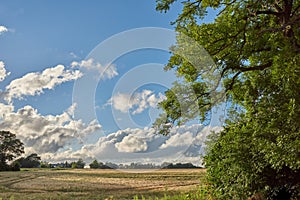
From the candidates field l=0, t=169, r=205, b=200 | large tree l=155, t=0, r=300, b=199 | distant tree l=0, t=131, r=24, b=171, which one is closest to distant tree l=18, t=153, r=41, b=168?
distant tree l=0, t=131, r=24, b=171

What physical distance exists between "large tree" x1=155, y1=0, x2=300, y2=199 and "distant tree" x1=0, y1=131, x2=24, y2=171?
1294cm

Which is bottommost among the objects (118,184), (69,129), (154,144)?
(118,184)

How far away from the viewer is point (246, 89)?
29.5 feet

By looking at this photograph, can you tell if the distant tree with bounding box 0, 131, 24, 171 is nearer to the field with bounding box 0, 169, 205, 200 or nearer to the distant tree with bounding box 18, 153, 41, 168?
the distant tree with bounding box 18, 153, 41, 168

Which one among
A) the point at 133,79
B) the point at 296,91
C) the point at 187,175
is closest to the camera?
the point at 296,91

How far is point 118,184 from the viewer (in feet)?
56.2

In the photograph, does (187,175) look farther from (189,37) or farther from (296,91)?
(296,91)

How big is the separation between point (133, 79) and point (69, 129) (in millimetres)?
7852

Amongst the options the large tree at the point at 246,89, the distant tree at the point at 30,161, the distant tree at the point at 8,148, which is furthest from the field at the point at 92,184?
the large tree at the point at 246,89

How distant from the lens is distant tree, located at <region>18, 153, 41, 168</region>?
850 inches

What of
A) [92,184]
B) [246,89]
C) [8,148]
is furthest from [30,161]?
[246,89]

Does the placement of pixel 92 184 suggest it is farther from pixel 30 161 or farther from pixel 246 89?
pixel 246 89

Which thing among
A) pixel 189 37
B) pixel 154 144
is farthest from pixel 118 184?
pixel 189 37

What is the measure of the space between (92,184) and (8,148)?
6827 millimetres
